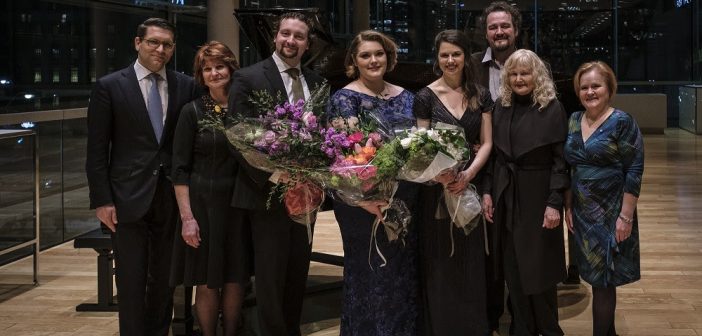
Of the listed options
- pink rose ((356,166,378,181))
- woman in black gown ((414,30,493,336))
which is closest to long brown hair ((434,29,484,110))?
woman in black gown ((414,30,493,336))

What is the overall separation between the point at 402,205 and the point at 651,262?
151 inches

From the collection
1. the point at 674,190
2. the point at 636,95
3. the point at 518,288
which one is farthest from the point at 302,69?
the point at 636,95

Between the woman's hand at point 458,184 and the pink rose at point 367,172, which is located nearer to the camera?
the pink rose at point 367,172

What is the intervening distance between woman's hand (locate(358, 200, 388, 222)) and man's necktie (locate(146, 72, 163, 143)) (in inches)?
47.8

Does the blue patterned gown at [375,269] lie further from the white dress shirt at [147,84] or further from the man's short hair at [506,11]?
the man's short hair at [506,11]

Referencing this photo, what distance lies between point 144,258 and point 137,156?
491 mm

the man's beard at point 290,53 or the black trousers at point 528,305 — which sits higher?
the man's beard at point 290,53

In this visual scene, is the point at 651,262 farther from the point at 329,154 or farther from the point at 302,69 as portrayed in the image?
the point at 329,154

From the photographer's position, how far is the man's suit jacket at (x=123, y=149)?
167 inches

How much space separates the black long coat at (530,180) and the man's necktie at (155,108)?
1.60 m

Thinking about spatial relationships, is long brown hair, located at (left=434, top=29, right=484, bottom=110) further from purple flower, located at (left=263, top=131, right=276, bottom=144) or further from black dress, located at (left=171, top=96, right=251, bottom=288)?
black dress, located at (left=171, top=96, right=251, bottom=288)

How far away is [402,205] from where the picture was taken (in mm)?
3793

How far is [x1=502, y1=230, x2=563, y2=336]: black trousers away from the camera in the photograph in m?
4.59

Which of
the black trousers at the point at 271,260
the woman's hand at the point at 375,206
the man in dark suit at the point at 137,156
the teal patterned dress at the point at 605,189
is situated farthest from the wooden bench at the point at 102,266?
the teal patterned dress at the point at 605,189
